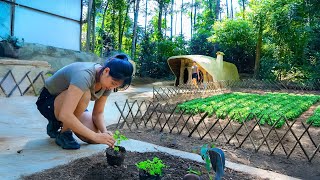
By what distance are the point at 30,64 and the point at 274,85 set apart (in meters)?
11.5

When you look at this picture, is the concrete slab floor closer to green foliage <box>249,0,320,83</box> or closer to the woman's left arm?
the woman's left arm

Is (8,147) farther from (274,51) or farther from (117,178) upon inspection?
(274,51)

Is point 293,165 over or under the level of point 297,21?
under

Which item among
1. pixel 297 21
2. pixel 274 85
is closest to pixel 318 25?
pixel 297 21

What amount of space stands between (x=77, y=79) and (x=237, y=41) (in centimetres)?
1943

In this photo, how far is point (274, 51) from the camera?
18.3m

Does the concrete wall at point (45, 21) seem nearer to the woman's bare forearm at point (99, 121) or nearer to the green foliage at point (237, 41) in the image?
the green foliage at point (237, 41)

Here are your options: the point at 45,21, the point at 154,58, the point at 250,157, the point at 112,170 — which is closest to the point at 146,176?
the point at 112,170

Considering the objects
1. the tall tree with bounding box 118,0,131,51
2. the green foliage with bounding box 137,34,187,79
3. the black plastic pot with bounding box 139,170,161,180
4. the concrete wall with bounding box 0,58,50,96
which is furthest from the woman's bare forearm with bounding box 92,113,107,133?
the tall tree with bounding box 118,0,131,51

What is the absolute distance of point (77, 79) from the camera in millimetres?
2607

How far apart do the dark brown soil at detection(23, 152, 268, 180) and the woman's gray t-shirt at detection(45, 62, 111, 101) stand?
655 millimetres

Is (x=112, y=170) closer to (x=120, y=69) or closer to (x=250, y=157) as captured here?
(x=120, y=69)

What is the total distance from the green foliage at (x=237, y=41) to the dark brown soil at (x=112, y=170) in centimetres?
1793

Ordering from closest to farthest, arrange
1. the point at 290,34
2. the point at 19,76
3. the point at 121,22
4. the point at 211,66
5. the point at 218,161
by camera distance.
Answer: the point at 218,161, the point at 19,76, the point at 290,34, the point at 211,66, the point at 121,22
